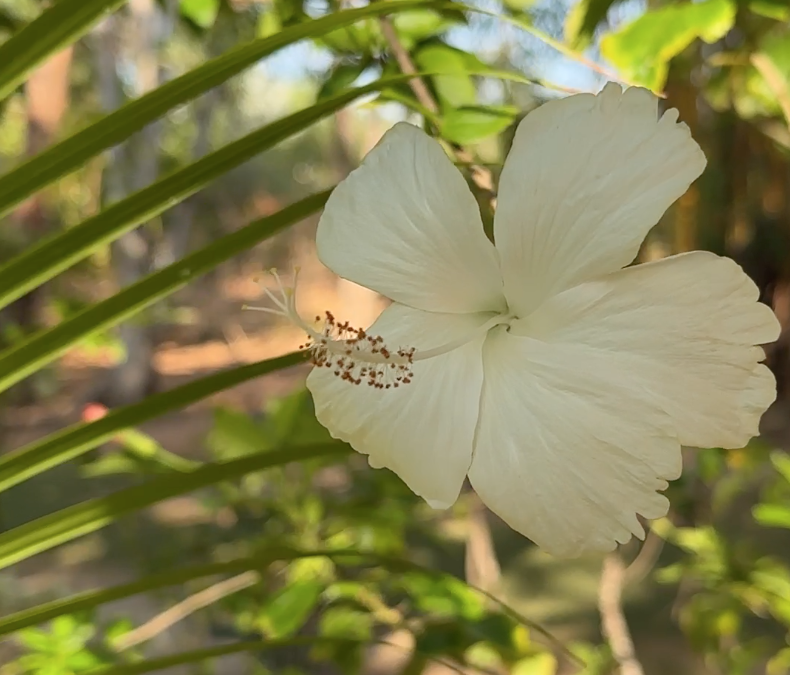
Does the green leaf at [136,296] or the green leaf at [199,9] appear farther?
the green leaf at [199,9]

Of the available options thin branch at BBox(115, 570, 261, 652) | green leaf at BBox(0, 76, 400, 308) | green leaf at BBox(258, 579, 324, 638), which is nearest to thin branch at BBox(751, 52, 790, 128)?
green leaf at BBox(0, 76, 400, 308)

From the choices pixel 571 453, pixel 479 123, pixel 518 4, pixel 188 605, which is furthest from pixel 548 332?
pixel 188 605

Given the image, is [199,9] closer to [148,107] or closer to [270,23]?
[270,23]

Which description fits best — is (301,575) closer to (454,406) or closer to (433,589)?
(433,589)

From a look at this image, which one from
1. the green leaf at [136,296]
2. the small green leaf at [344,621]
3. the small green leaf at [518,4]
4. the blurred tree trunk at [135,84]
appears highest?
the blurred tree trunk at [135,84]

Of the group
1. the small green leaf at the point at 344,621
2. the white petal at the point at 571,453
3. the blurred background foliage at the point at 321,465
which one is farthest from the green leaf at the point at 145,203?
the small green leaf at the point at 344,621

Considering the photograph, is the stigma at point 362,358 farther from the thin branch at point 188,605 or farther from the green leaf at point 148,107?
the thin branch at point 188,605

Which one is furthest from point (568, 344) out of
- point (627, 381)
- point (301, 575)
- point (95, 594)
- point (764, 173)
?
point (764, 173)
